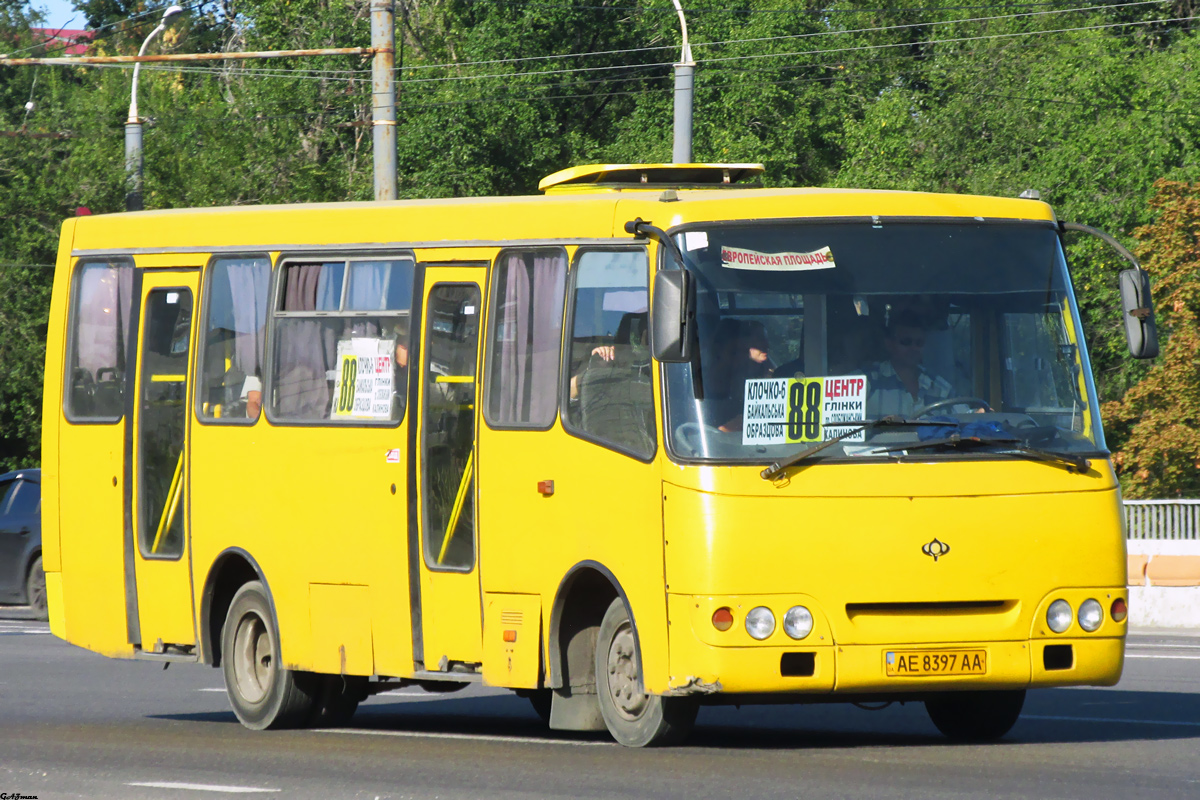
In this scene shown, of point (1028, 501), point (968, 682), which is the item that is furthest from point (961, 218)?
point (968, 682)

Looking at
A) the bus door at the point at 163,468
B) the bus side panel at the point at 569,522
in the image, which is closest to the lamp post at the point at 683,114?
the bus door at the point at 163,468

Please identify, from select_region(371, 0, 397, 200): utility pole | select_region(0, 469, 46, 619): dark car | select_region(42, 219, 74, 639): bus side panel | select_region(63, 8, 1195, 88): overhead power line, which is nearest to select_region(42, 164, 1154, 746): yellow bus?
select_region(42, 219, 74, 639): bus side panel

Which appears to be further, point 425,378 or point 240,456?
point 240,456

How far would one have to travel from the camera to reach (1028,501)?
32.4 ft

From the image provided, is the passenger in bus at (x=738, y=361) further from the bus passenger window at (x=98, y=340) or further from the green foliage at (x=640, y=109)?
the green foliage at (x=640, y=109)

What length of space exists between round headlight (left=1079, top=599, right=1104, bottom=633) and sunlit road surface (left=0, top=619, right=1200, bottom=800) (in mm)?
610

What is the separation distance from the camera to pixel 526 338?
11.0 metres

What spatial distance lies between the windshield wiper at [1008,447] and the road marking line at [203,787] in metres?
3.24

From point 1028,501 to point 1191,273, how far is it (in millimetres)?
→ 25312

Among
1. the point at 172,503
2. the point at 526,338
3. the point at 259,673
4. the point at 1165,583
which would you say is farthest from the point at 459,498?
the point at 1165,583

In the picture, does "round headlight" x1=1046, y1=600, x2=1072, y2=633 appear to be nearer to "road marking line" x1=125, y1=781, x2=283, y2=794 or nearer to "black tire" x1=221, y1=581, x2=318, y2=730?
Answer: "road marking line" x1=125, y1=781, x2=283, y2=794

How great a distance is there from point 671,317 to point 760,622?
1.45m

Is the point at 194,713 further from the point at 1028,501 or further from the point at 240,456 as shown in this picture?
the point at 1028,501

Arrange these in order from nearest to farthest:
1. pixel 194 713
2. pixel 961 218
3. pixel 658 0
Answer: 1. pixel 961 218
2. pixel 194 713
3. pixel 658 0
